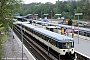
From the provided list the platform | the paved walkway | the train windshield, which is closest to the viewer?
the train windshield

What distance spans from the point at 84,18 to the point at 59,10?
39.7 ft

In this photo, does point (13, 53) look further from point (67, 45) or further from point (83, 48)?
A: point (83, 48)

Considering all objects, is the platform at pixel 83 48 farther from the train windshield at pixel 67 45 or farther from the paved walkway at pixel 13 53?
the paved walkway at pixel 13 53

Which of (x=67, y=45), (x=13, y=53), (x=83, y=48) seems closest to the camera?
(x=67, y=45)

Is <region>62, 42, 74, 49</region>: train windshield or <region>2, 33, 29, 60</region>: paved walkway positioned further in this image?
<region>2, 33, 29, 60</region>: paved walkway

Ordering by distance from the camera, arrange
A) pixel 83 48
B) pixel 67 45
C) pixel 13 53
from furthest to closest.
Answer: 1. pixel 83 48
2. pixel 13 53
3. pixel 67 45

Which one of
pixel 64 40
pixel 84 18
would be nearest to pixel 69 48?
pixel 64 40

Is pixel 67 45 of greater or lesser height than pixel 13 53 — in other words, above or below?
above

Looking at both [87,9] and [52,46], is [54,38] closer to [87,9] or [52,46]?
[52,46]

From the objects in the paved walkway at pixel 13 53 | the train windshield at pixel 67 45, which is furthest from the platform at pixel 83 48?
the paved walkway at pixel 13 53

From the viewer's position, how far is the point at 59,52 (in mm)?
22406

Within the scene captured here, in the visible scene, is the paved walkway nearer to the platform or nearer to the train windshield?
the train windshield

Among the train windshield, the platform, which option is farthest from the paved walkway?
the platform

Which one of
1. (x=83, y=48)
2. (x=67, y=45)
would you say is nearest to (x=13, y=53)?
(x=67, y=45)
